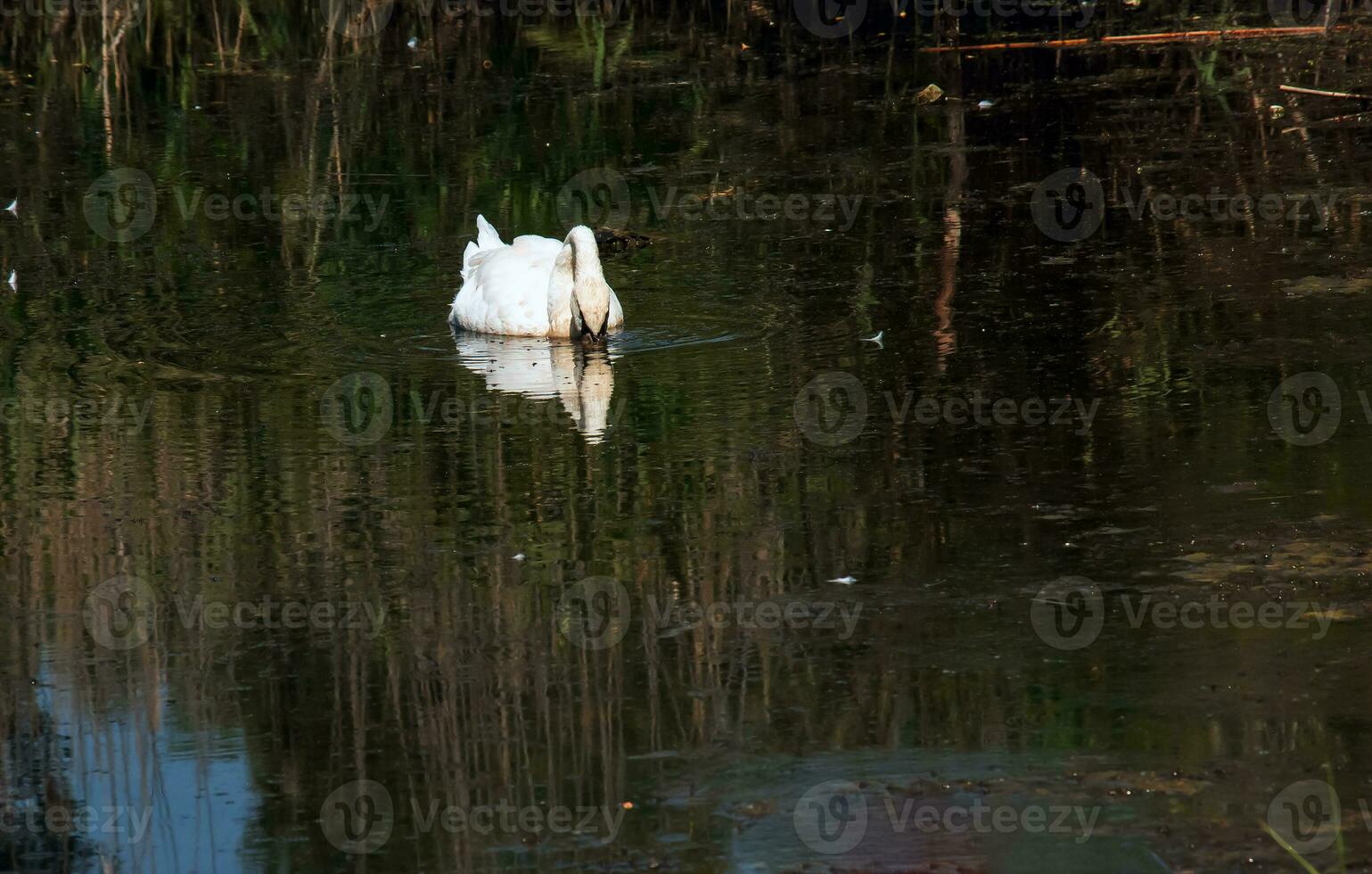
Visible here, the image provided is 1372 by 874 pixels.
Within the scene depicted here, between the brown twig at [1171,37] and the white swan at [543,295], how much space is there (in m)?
6.40

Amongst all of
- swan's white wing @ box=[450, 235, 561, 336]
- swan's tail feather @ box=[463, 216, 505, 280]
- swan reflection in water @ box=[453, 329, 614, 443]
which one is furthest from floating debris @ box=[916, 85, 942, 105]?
swan reflection in water @ box=[453, 329, 614, 443]

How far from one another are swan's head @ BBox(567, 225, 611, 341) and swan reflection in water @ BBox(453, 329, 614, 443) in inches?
4.3

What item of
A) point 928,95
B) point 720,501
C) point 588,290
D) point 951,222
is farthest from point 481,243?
point 928,95

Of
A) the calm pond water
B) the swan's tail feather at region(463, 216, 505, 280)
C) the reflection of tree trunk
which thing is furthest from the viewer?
the swan's tail feather at region(463, 216, 505, 280)

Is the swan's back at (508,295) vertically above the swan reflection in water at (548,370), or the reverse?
the swan's back at (508,295)

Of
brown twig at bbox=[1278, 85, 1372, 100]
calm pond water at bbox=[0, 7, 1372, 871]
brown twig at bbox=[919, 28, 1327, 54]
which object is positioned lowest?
calm pond water at bbox=[0, 7, 1372, 871]

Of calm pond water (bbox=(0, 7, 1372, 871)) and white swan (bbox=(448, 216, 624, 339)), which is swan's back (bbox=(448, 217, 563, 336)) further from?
calm pond water (bbox=(0, 7, 1372, 871))

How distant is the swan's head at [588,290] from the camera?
10.2 meters

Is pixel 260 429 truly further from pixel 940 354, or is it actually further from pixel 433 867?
pixel 433 867

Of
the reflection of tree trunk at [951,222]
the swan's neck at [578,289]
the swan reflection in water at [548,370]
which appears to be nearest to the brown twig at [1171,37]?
the reflection of tree trunk at [951,222]

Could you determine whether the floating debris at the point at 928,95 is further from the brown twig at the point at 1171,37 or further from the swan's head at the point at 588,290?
the swan's head at the point at 588,290

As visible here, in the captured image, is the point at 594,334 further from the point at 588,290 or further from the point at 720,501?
the point at 720,501

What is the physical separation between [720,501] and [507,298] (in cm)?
340

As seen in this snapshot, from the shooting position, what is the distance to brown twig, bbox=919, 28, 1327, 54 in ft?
52.5
